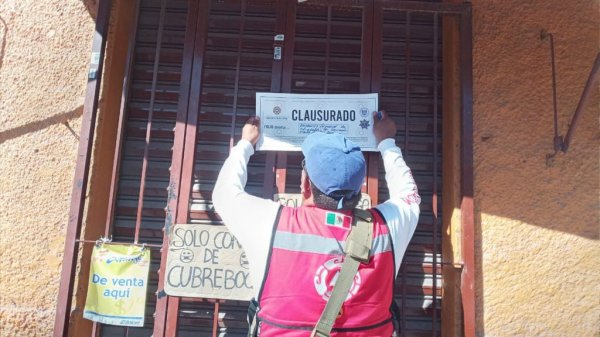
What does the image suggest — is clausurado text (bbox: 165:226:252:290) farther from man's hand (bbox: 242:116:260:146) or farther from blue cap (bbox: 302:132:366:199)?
blue cap (bbox: 302:132:366:199)

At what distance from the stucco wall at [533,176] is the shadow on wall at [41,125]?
2.35m

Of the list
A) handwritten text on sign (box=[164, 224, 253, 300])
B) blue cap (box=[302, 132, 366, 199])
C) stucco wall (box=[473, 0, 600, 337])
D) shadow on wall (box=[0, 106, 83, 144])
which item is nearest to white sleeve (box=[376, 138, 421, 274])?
blue cap (box=[302, 132, 366, 199])

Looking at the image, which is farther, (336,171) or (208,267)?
(208,267)

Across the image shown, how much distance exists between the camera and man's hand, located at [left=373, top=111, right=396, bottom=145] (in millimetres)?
2627

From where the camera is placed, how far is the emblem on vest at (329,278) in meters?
1.77

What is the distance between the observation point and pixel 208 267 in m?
2.61

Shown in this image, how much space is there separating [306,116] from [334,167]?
0.98 meters

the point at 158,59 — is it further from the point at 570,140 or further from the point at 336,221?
the point at 570,140

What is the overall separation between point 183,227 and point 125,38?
132 cm

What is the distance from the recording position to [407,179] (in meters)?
2.29

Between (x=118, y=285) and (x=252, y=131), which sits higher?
(x=252, y=131)

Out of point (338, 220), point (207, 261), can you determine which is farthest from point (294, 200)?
point (338, 220)

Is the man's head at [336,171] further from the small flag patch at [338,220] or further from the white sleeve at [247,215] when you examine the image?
the white sleeve at [247,215]

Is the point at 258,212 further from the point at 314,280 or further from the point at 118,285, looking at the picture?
the point at 118,285
